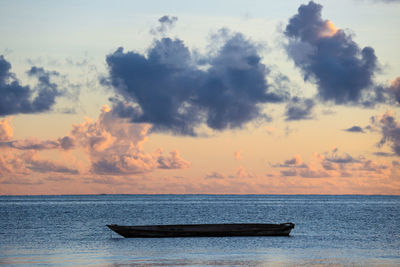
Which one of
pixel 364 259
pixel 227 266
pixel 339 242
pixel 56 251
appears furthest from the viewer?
pixel 339 242

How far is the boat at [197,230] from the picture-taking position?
7531 centimetres

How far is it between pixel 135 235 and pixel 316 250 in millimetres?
22379

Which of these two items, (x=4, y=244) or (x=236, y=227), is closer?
(x=4, y=244)

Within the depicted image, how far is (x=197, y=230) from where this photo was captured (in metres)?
77.0

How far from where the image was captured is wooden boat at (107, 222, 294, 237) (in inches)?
2965

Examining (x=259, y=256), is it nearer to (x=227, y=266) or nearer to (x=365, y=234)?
(x=227, y=266)

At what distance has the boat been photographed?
247ft

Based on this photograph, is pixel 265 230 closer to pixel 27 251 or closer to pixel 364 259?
pixel 364 259

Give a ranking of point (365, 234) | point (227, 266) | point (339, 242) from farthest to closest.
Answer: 1. point (365, 234)
2. point (339, 242)
3. point (227, 266)

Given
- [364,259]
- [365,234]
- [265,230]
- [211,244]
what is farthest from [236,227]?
[364,259]

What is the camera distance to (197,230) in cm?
7700

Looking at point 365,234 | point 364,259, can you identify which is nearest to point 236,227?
point 365,234

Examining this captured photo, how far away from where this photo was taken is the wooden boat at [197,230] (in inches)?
2965

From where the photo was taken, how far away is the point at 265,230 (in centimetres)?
7806
